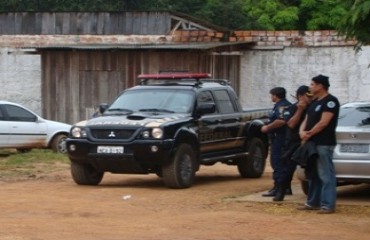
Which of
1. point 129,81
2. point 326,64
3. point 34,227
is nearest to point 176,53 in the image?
point 129,81

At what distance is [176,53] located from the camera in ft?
85.6

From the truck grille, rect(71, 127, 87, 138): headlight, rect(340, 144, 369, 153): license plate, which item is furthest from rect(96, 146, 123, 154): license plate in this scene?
rect(340, 144, 369, 153): license plate

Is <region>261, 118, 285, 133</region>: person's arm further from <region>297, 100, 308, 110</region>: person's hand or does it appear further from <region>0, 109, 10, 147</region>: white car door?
<region>0, 109, 10, 147</region>: white car door

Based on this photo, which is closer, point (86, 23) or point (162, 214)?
point (162, 214)

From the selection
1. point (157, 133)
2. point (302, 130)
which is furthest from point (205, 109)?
point (302, 130)

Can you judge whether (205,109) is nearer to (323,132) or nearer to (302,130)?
(302,130)

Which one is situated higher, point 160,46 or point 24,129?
point 160,46

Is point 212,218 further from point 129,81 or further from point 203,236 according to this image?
point 129,81

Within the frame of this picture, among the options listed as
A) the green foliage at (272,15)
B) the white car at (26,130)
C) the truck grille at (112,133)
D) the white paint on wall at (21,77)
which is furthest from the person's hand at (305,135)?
the green foliage at (272,15)

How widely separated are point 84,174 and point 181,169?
69.1 inches

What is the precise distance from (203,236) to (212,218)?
1500 millimetres

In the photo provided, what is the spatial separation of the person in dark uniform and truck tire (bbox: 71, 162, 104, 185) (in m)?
3.31

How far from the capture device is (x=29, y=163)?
69.8ft

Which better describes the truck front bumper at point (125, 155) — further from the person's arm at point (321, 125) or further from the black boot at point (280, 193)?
the person's arm at point (321, 125)
